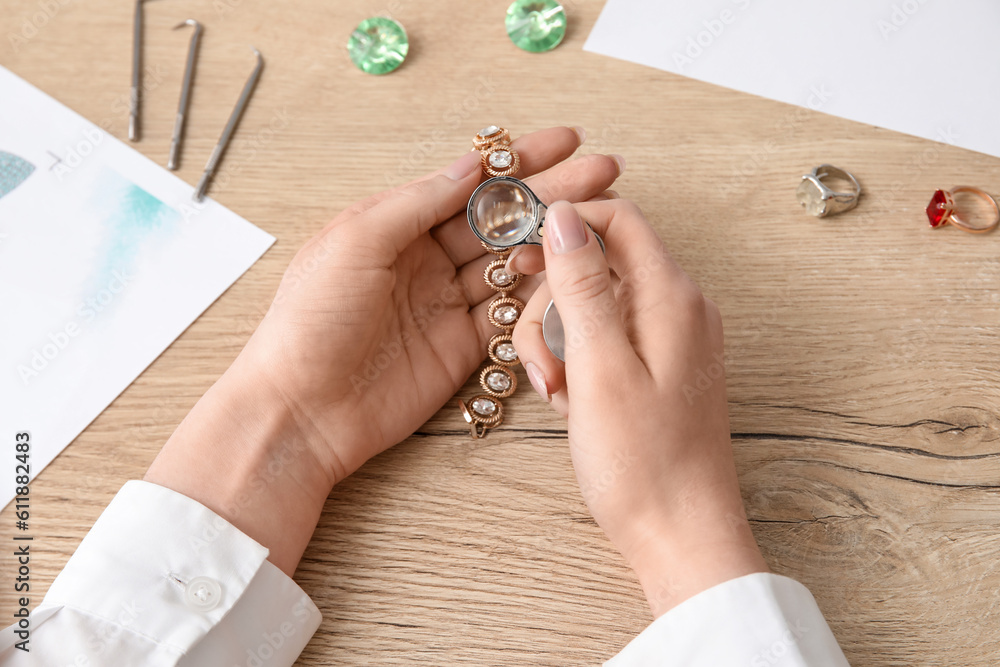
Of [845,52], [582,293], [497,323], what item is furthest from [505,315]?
[845,52]

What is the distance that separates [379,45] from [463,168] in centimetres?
42

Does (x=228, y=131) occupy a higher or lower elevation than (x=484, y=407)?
higher

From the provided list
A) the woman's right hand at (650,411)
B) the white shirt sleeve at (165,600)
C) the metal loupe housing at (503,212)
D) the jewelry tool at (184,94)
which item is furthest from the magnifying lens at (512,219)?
the jewelry tool at (184,94)

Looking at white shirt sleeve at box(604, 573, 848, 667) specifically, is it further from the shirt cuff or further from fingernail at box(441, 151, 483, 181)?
fingernail at box(441, 151, 483, 181)

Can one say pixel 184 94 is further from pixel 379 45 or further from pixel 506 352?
pixel 506 352

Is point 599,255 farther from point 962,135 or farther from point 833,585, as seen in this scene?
point 962,135

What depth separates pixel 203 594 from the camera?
0.83 meters

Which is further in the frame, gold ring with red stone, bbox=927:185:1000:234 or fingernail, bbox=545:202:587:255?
gold ring with red stone, bbox=927:185:1000:234

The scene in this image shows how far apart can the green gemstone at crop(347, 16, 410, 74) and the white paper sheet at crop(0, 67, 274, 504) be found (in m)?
0.38

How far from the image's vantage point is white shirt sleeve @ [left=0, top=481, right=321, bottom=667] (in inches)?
31.0

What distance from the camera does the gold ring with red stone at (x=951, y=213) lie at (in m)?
1.12

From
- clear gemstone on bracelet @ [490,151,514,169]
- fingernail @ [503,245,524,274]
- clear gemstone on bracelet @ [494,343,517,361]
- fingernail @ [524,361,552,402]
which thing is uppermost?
clear gemstone on bracelet @ [490,151,514,169]

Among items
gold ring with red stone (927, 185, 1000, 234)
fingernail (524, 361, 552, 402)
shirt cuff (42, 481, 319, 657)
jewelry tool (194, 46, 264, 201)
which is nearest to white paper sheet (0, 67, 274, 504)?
jewelry tool (194, 46, 264, 201)

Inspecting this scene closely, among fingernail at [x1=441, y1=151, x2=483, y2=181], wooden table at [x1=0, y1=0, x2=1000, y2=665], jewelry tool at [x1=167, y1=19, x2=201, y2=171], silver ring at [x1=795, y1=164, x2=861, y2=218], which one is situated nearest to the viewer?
wooden table at [x1=0, y1=0, x2=1000, y2=665]
